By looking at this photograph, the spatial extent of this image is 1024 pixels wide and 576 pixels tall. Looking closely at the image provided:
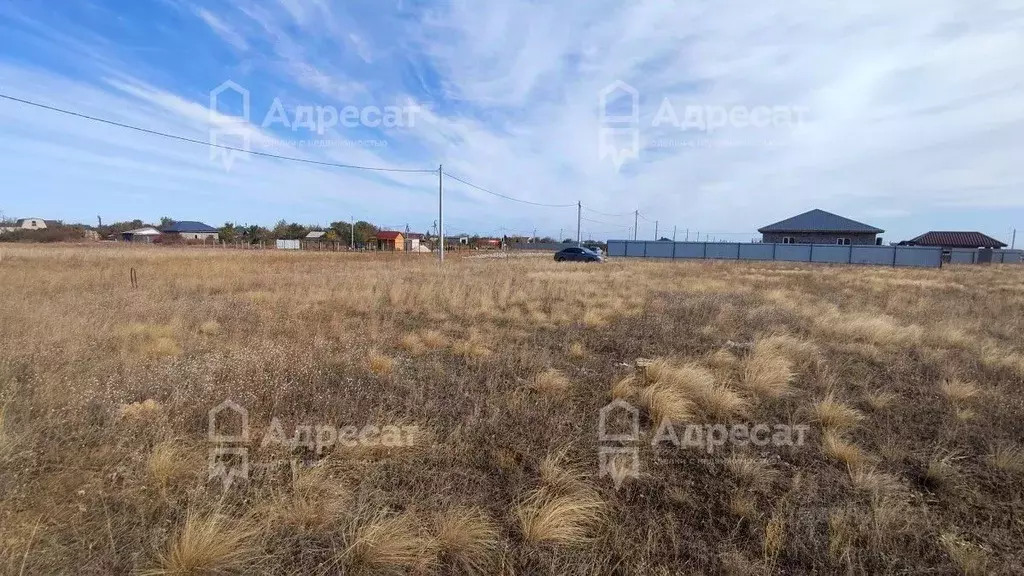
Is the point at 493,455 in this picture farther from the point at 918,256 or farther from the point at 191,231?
the point at 191,231

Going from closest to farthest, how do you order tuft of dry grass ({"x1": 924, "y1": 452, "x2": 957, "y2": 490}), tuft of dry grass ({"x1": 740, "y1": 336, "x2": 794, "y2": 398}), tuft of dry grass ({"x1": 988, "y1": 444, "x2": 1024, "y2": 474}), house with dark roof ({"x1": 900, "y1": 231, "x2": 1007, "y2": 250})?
tuft of dry grass ({"x1": 924, "y1": 452, "x2": 957, "y2": 490}), tuft of dry grass ({"x1": 988, "y1": 444, "x2": 1024, "y2": 474}), tuft of dry grass ({"x1": 740, "y1": 336, "x2": 794, "y2": 398}), house with dark roof ({"x1": 900, "y1": 231, "x2": 1007, "y2": 250})

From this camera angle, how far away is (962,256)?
40094 millimetres

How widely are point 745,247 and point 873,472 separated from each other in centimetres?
4270

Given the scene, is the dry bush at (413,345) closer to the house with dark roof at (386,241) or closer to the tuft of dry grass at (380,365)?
the tuft of dry grass at (380,365)

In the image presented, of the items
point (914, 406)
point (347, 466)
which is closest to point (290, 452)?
point (347, 466)

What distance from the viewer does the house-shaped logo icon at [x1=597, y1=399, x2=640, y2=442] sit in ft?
11.5

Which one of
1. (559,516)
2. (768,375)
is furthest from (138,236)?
(768,375)

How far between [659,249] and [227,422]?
149 ft

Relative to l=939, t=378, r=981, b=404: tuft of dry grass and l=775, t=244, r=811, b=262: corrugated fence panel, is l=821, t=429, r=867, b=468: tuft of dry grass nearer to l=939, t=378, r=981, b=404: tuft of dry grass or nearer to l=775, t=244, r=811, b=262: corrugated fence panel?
l=939, t=378, r=981, b=404: tuft of dry grass

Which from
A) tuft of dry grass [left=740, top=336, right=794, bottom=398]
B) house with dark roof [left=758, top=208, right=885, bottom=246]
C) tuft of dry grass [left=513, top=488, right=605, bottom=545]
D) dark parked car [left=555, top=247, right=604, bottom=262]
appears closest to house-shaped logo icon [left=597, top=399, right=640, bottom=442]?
tuft of dry grass [left=513, top=488, right=605, bottom=545]

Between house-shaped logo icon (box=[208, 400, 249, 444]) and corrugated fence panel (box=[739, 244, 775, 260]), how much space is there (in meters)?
43.8

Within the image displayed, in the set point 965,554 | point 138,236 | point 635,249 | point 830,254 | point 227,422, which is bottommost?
point 965,554

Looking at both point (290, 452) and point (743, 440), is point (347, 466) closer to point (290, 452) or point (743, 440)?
point (290, 452)

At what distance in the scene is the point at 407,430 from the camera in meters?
3.45
